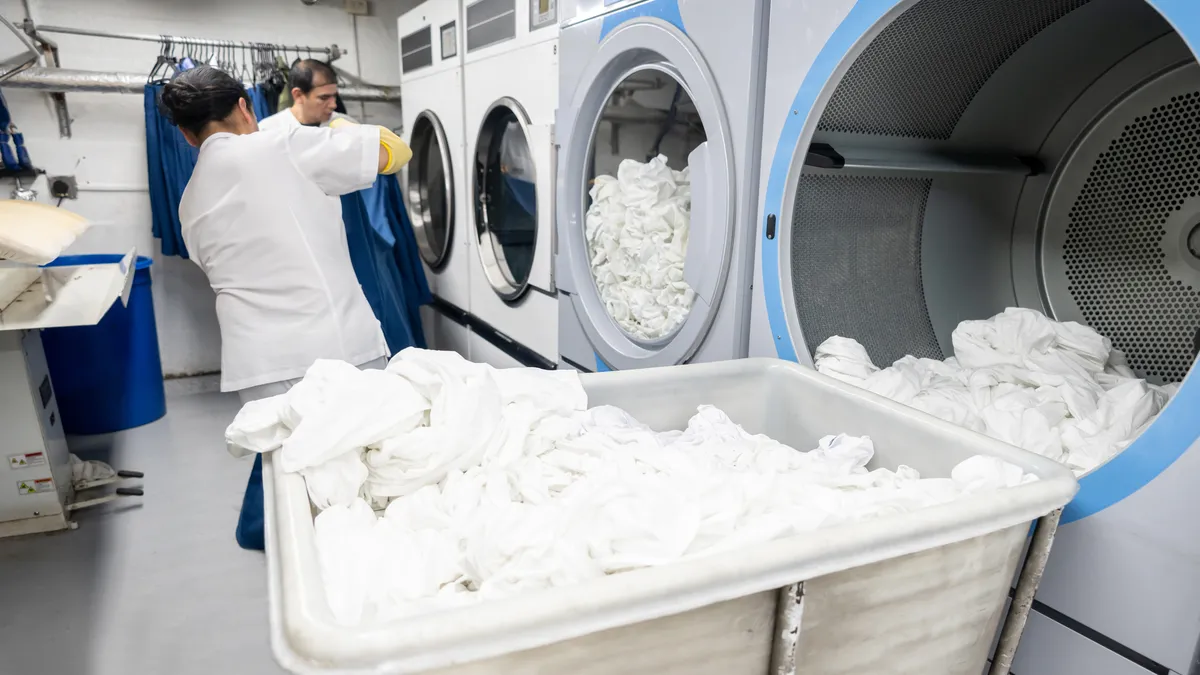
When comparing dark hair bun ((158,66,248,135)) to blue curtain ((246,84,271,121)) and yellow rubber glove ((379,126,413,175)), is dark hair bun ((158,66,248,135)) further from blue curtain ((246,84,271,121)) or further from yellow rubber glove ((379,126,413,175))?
blue curtain ((246,84,271,121))

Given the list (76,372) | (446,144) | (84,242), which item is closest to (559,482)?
(446,144)

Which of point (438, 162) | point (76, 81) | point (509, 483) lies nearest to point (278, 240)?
point (509, 483)

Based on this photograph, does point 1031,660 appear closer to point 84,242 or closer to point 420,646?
point 420,646

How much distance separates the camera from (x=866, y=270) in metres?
1.38

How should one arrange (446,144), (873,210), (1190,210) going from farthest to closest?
(446,144) < (873,210) < (1190,210)

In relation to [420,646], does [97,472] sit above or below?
below

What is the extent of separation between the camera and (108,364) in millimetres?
3064

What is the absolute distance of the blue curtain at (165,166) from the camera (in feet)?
10.8

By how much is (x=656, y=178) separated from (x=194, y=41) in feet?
9.86

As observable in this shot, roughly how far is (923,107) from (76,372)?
350cm

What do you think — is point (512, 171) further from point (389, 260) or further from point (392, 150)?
point (389, 260)

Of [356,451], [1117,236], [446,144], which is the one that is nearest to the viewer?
[356,451]

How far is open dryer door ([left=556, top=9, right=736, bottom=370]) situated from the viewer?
1363mm

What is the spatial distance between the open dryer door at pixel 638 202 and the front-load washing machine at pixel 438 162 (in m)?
1.07
